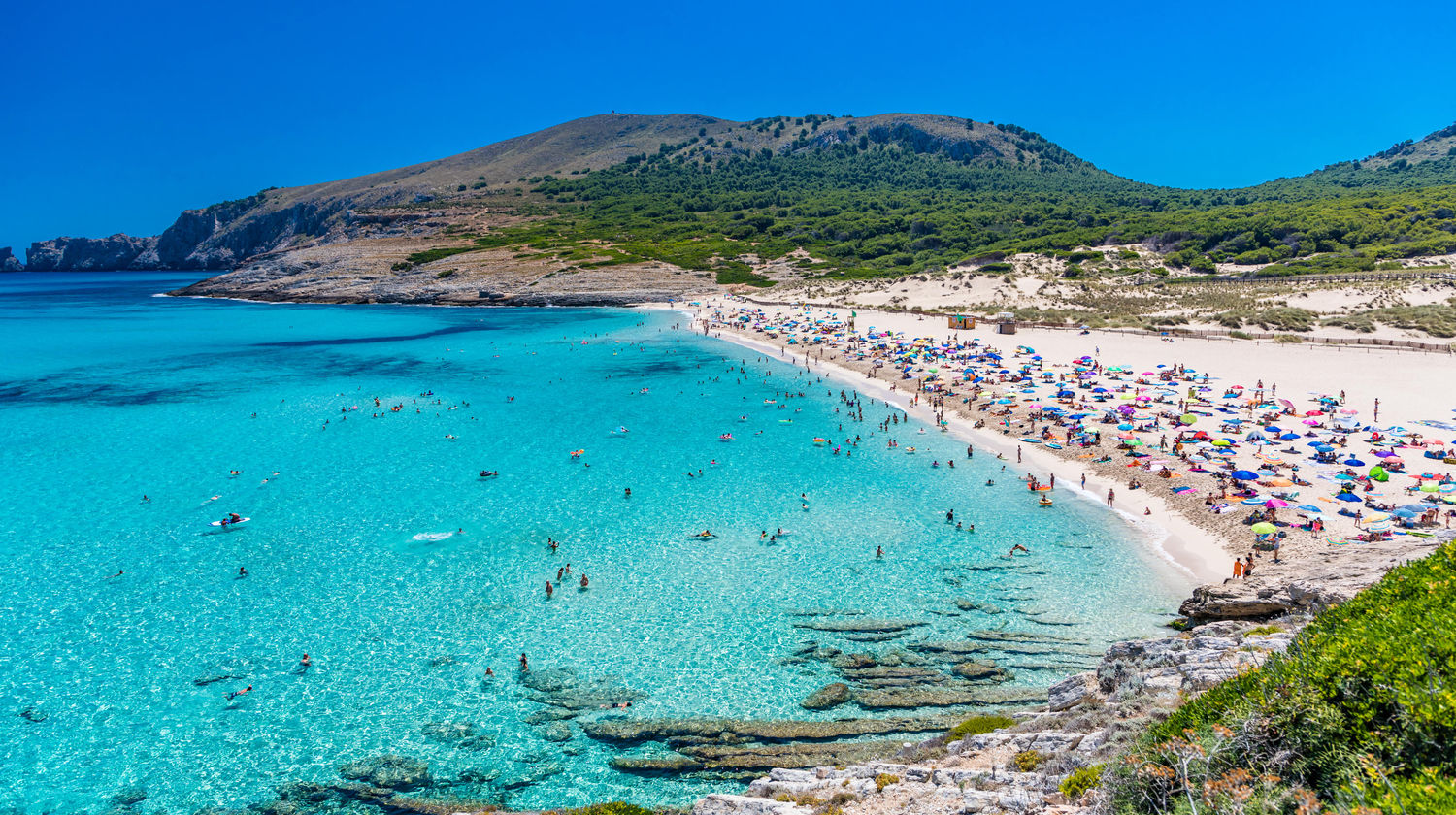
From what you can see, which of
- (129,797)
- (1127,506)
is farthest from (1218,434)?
(129,797)

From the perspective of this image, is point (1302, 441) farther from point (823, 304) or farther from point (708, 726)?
point (823, 304)

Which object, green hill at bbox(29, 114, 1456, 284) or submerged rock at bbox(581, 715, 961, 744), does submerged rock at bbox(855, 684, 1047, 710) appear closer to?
submerged rock at bbox(581, 715, 961, 744)

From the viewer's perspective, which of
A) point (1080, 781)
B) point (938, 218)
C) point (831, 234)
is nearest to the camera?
point (1080, 781)

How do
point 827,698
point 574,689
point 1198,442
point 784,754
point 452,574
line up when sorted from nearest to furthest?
point 784,754 → point 827,698 → point 574,689 → point 452,574 → point 1198,442

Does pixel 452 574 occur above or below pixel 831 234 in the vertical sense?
below

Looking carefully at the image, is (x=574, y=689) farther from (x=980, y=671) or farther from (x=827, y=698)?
(x=980, y=671)

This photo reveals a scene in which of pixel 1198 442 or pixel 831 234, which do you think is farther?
pixel 831 234

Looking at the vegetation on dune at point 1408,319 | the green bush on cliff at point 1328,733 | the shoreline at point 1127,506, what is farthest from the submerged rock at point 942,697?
the vegetation on dune at point 1408,319

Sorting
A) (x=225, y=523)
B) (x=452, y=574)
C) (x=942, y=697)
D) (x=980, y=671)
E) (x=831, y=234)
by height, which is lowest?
(x=942, y=697)
